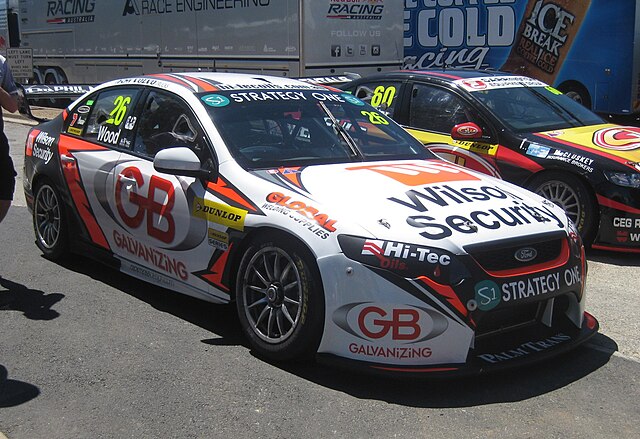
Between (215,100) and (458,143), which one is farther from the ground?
(215,100)

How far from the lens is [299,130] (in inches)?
210

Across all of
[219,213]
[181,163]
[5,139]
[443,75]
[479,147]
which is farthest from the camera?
[443,75]

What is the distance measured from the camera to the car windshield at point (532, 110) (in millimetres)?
7668

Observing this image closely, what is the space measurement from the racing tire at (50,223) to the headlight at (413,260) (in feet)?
10.3

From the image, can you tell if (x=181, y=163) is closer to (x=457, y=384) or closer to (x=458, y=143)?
(x=457, y=384)

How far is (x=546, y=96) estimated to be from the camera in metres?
8.18

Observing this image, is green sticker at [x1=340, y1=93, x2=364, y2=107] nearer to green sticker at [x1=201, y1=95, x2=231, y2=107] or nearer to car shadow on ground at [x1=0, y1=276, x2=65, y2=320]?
green sticker at [x1=201, y1=95, x2=231, y2=107]

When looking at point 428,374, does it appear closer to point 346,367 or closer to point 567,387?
point 346,367

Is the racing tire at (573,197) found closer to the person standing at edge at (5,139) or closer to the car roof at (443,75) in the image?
the car roof at (443,75)

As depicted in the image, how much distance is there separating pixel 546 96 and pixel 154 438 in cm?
585

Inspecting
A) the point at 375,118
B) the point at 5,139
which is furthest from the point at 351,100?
the point at 5,139

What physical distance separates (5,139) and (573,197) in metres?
4.57

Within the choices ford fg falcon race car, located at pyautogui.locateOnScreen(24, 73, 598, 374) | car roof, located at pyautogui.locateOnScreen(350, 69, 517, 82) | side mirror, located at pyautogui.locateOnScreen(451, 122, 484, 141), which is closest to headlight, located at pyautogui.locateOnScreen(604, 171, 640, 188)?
side mirror, located at pyautogui.locateOnScreen(451, 122, 484, 141)

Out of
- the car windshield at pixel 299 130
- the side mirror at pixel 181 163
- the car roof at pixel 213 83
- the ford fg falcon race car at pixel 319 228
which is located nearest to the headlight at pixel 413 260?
the ford fg falcon race car at pixel 319 228
